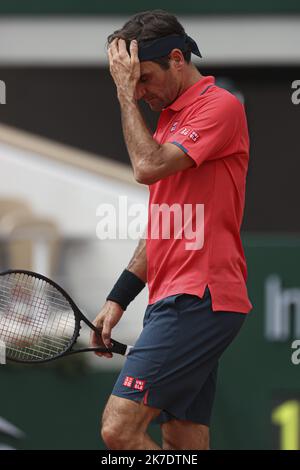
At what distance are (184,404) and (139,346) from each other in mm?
254

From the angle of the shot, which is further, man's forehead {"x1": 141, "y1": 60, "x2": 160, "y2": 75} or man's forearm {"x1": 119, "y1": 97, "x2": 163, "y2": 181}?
man's forehead {"x1": 141, "y1": 60, "x2": 160, "y2": 75}

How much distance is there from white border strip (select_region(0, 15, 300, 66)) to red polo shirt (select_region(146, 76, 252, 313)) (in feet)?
16.2

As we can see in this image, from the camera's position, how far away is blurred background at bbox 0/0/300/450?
653 cm

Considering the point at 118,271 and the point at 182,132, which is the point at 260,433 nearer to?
the point at 118,271

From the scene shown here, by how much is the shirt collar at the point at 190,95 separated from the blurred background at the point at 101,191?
2692mm

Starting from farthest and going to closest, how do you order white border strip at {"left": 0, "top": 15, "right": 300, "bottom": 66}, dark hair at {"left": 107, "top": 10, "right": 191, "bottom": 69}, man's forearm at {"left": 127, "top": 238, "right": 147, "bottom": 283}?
1. white border strip at {"left": 0, "top": 15, "right": 300, "bottom": 66}
2. man's forearm at {"left": 127, "top": 238, "right": 147, "bottom": 283}
3. dark hair at {"left": 107, "top": 10, "right": 191, "bottom": 69}

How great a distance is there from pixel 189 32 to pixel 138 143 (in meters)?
5.09

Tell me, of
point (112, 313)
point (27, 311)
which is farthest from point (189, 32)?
point (112, 313)

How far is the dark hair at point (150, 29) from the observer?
3.86 meters

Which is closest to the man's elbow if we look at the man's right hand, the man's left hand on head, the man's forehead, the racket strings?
the man's left hand on head

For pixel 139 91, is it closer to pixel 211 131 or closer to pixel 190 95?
pixel 190 95

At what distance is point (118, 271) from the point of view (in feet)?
21.9

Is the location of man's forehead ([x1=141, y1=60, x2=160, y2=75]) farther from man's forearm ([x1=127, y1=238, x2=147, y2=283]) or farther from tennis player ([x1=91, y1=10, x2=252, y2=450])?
man's forearm ([x1=127, y1=238, x2=147, y2=283])
